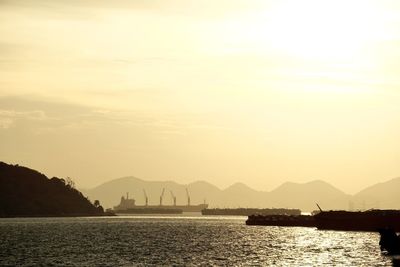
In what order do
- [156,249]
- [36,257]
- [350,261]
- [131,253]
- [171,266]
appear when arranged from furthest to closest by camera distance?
[156,249]
[131,253]
[36,257]
[350,261]
[171,266]

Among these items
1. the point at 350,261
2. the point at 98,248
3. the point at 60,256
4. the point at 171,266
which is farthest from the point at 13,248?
the point at 350,261

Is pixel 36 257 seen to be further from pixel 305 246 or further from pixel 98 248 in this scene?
pixel 305 246

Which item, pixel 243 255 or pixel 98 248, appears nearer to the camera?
pixel 243 255

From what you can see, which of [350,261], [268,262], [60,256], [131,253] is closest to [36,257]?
[60,256]

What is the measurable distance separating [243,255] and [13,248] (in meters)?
48.8

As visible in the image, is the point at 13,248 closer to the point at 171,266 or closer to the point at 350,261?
the point at 171,266

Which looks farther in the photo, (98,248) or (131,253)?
(98,248)

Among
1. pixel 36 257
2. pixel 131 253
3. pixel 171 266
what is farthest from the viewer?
pixel 131 253

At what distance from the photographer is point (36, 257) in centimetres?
12888

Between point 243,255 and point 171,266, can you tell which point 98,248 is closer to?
point 243,255

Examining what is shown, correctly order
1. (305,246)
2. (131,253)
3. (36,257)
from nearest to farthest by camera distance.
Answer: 1. (36,257)
2. (131,253)
3. (305,246)

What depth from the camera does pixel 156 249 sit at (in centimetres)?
15050

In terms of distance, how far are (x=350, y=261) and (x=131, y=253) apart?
1599 inches

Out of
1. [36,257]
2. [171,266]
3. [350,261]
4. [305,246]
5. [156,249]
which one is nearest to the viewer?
[171,266]
